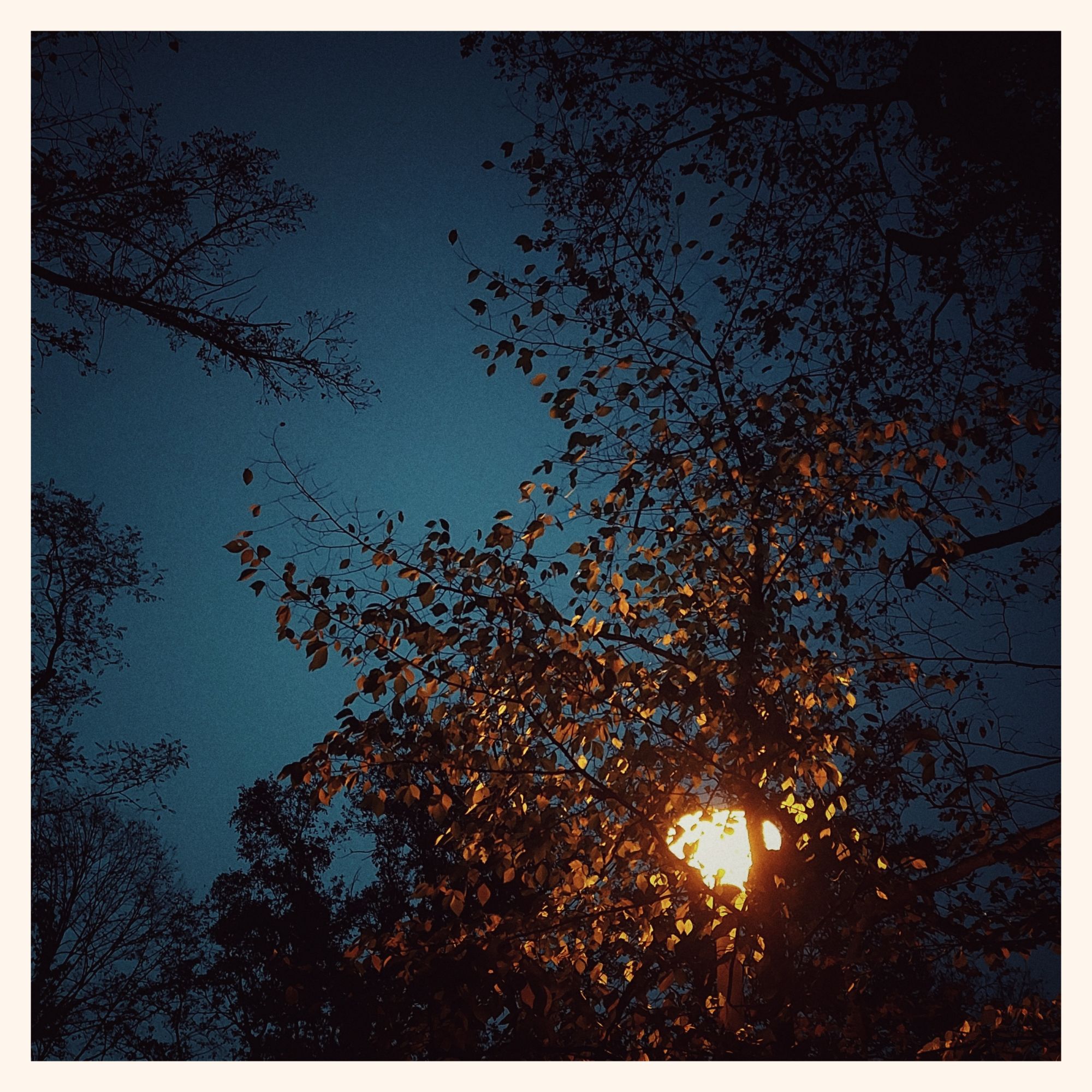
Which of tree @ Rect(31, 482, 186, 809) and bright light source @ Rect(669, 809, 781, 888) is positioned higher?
tree @ Rect(31, 482, 186, 809)

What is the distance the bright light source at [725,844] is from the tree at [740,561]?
0.17 ft

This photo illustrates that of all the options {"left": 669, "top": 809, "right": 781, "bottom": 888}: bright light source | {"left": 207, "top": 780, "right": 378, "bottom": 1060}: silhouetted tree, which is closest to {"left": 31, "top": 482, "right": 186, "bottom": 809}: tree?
{"left": 669, "top": 809, "right": 781, "bottom": 888}: bright light source

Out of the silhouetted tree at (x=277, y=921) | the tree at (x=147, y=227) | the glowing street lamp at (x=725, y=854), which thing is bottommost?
the silhouetted tree at (x=277, y=921)

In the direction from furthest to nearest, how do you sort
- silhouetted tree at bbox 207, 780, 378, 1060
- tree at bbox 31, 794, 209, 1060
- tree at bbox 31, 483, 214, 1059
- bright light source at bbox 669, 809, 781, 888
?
silhouetted tree at bbox 207, 780, 378, 1060 → tree at bbox 31, 794, 209, 1060 → tree at bbox 31, 483, 214, 1059 → bright light source at bbox 669, 809, 781, 888

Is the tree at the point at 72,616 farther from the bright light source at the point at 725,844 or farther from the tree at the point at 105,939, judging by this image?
the bright light source at the point at 725,844

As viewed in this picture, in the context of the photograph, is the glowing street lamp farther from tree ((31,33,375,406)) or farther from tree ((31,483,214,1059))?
tree ((31,483,214,1059))

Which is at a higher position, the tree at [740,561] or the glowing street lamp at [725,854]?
the tree at [740,561]

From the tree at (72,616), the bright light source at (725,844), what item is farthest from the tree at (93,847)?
the bright light source at (725,844)

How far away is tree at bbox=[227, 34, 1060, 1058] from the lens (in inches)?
106

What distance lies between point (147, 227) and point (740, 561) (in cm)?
266

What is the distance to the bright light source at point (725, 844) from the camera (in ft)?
9.21

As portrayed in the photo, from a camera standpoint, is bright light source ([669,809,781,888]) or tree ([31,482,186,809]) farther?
tree ([31,482,186,809])

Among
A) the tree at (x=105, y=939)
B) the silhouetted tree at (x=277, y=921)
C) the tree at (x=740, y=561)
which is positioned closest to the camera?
the tree at (x=740, y=561)
